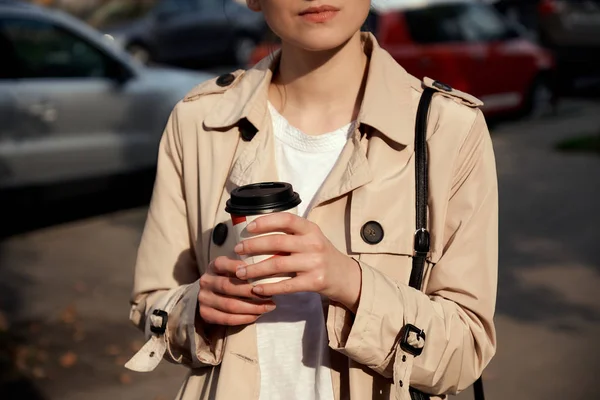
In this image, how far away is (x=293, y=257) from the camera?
158cm

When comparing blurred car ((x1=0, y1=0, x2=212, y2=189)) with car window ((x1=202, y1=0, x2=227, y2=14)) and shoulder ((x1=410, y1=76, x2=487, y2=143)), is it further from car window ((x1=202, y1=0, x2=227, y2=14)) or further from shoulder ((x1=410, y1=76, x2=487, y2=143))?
car window ((x1=202, y1=0, x2=227, y2=14))

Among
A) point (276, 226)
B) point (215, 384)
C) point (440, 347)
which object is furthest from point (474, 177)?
point (215, 384)

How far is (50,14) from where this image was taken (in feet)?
25.0

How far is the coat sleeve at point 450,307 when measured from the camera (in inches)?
68.8

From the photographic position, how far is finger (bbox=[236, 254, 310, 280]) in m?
1.56

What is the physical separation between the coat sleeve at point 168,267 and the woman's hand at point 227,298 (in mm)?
153

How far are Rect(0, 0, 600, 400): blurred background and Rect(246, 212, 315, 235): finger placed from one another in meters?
1.02

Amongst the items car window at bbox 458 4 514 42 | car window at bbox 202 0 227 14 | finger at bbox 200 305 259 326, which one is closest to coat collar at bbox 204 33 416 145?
finger at bbox 200 305 259 326

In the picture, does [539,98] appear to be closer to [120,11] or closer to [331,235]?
[331,235]

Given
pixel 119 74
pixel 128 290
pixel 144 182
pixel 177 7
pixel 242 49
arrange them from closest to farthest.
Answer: pixel 128 290 → pixel 119 74 → pixel 144 182 → pixel 242 49 → pixel 177 7

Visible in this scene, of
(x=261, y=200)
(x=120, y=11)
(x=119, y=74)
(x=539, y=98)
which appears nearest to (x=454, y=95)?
(x=261, y=200)

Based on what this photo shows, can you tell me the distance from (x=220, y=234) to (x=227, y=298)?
0.21 metres

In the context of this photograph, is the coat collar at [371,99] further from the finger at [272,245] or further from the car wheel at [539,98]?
the car wheel at [539,98]

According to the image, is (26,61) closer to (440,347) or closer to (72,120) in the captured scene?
(72,120)
